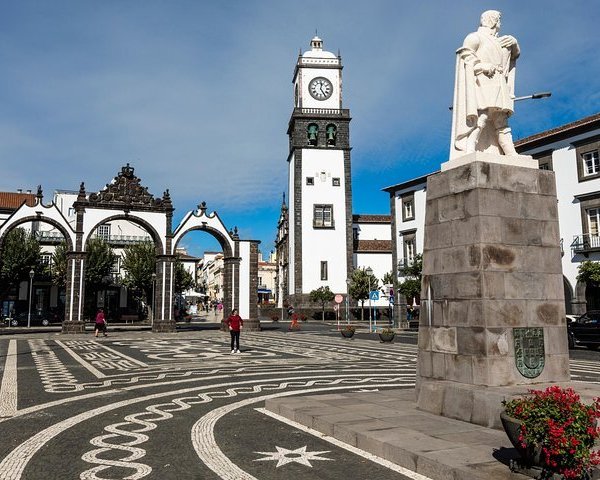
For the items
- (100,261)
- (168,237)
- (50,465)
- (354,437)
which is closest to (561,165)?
(168,237)

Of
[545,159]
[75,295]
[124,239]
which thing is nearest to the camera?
[545,159]

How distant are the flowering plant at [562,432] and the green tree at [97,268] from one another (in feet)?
167

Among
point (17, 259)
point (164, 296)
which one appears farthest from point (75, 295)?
point (17, 259)

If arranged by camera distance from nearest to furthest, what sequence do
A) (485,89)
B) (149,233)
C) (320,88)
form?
(485,89) → (149,233) → (320,88)

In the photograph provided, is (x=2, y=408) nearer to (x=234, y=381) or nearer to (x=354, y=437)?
(x=234, y=381)

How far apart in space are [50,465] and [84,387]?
6.06 meters

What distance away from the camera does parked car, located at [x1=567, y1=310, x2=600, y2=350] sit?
22031mm

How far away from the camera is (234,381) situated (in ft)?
40.6

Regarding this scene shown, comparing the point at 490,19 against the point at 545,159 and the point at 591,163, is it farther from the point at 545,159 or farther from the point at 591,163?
the point at 545,159

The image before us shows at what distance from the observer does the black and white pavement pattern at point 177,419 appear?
5.64 m

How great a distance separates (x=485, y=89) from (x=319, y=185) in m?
51.5

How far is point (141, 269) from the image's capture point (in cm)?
5309

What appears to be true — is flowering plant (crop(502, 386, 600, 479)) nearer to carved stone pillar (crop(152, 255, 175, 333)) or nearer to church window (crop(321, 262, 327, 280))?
carved stone pillar (crop(152, 255, 175, 333))

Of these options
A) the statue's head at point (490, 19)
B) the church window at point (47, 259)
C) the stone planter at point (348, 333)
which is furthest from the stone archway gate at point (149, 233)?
the statue's head at point (490, 19)
